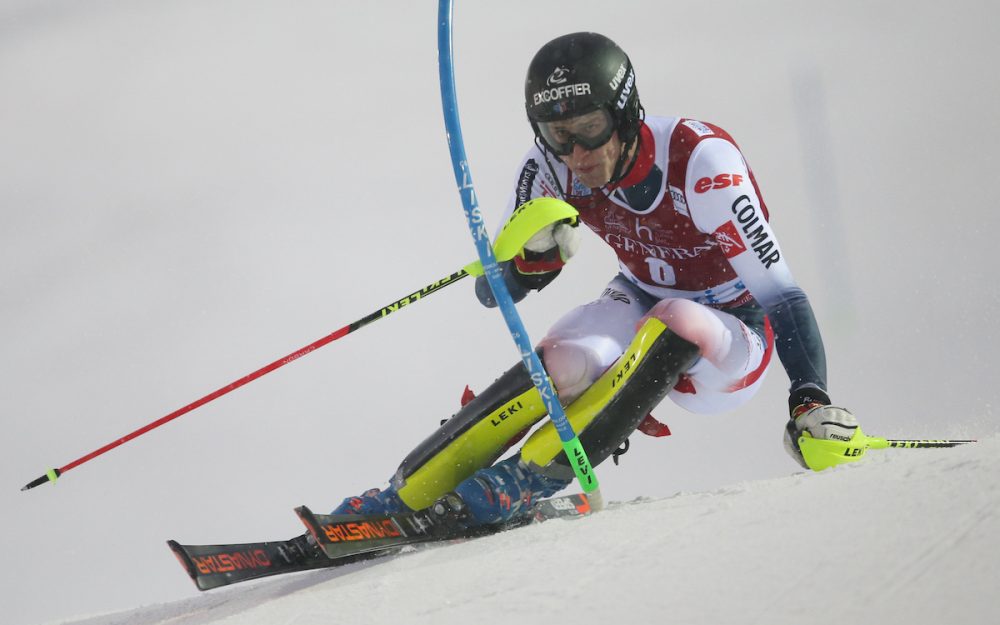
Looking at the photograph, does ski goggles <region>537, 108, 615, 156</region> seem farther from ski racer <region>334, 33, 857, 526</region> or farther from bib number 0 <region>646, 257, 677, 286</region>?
bib number 0 <region>646, 257, 677, 286</region>

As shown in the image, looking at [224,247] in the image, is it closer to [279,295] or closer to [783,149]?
[279,295]

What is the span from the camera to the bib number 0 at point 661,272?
3.15 meters

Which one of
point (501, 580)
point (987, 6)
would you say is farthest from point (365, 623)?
point (987, 6)

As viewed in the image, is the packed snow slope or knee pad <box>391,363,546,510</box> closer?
the packed snow slope

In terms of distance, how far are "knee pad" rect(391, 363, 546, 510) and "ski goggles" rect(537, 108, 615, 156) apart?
0.65 m

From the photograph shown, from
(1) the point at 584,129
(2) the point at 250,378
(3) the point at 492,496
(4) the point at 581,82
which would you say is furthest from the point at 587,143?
(2) the point at 250,378

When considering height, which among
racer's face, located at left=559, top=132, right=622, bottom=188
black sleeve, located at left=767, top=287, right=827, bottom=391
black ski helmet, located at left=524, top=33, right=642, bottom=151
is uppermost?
black ski helmet, located at left=524, top=33, right=642, bottom=151

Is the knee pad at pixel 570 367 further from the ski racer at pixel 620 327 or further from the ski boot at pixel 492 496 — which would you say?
the ski boot at pixel 492 496

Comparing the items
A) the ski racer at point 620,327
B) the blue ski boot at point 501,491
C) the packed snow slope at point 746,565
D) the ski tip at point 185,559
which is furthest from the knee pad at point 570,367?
the ski tip at point 185,559

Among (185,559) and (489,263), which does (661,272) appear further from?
(185,559)

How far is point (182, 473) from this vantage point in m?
5.27

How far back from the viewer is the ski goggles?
9.20ft

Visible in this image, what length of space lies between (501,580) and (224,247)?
5.36 metres

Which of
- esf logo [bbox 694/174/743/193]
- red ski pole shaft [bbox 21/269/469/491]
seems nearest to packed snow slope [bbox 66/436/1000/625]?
red ski pole shaft [bbox 21/269/469/491]
